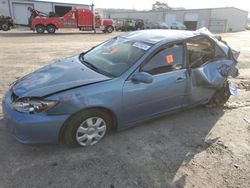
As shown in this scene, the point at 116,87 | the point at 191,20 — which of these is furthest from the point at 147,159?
the point at 191,20

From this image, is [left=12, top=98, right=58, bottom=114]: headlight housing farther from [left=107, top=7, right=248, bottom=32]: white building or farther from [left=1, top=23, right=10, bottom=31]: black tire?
[left=107, top=7, right=248, bottom=32]: white building

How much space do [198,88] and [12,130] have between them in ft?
9.46

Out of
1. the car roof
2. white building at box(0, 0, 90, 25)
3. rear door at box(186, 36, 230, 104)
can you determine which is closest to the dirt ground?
rear door at box(186, 36, 230, 104)

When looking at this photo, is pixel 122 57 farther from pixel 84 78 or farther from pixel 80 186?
pixel 80 186

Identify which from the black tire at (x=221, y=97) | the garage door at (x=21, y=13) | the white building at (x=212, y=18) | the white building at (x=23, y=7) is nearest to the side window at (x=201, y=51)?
the black tire at (x=221, y=97)

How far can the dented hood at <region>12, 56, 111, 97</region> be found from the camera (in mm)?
2736

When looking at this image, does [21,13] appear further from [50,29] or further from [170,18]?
[170,18]

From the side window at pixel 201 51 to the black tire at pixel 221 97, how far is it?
671 mm

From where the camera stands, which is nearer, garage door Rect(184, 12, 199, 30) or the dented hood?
the dented hood

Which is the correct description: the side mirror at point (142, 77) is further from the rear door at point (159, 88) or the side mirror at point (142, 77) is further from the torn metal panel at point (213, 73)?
the torn metal panel at point (213, 73)

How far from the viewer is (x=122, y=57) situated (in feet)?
11.1

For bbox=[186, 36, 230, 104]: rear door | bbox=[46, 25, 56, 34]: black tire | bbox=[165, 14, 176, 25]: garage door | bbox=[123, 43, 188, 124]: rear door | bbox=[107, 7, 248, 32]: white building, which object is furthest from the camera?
bbox=[165, 14, 176, 25]: garage door

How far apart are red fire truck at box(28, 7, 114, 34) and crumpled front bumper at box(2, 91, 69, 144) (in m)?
19.0

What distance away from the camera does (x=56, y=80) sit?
2.94m
